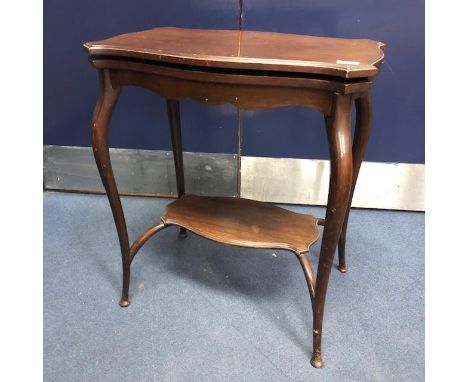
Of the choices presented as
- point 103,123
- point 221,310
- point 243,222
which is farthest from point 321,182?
point 103,123

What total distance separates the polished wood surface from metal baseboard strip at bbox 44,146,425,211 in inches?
25.3

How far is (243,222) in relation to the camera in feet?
3.89

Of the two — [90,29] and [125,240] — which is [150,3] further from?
[125,240]

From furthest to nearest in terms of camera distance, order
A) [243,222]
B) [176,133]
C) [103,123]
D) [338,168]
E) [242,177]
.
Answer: [242,177] < [176,133] < [243,222] < [103,123] < [338,168]

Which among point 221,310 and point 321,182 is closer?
point 221,310

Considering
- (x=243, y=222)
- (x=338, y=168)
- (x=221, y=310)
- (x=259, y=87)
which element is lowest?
(x=221, y=310)

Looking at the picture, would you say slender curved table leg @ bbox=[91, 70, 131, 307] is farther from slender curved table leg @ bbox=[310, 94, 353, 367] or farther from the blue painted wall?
the blue painted wall

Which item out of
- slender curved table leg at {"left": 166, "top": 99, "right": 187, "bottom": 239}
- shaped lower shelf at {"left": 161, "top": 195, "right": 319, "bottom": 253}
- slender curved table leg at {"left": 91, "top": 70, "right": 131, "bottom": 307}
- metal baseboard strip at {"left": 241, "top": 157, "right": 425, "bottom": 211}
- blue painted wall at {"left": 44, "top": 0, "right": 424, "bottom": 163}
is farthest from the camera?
metal baseboard strip at {"left": 241, "top": 157, "right": 425, "bottom": 211}

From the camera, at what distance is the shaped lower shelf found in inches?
42.7

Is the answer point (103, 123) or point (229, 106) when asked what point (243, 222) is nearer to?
point (103, 123)

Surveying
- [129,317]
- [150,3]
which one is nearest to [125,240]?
[129,317]

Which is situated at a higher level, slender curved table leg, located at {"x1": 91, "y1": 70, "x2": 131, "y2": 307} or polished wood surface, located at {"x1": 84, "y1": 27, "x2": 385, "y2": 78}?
polished wood surface, located at {"x1": 84, "y1": 27, "x2": 385, "y2": 78}

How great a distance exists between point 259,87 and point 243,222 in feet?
1.52

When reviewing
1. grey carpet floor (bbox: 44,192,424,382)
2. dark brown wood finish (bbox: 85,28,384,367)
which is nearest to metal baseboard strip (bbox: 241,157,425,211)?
grey carpet floor (bbox: 44,192,424,382)
